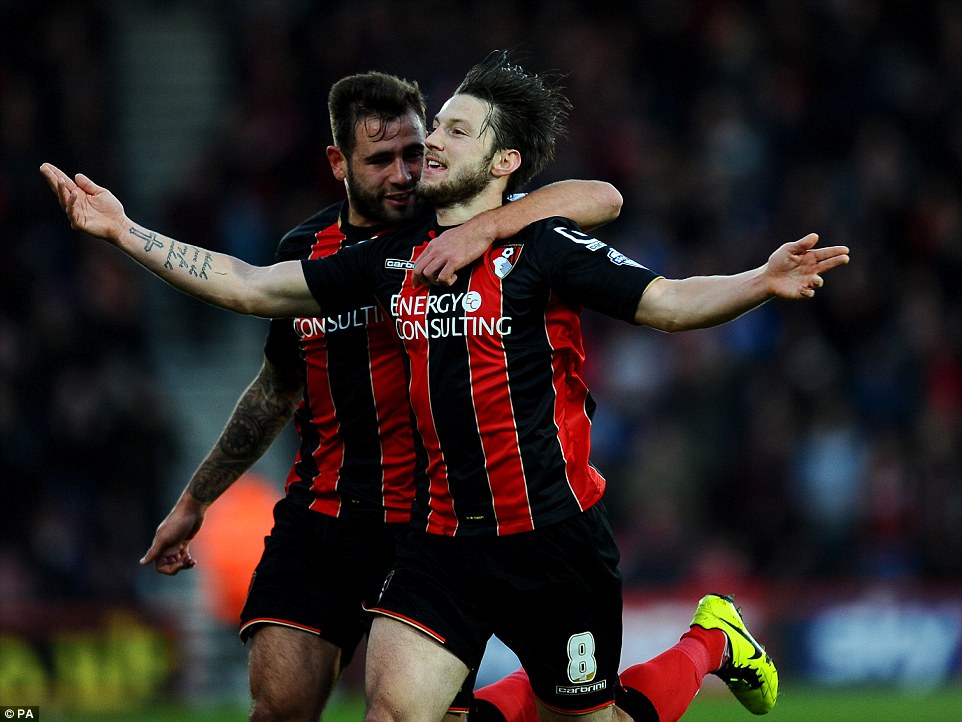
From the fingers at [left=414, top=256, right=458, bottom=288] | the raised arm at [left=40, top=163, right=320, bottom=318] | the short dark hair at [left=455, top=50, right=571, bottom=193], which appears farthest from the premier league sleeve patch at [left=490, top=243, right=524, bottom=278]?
the raised arm at [left=40, top=163, right=320, bottom=318]

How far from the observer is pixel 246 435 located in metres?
5.91

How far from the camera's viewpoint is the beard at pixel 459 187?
497cm

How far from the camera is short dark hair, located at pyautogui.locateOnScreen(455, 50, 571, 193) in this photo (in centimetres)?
507

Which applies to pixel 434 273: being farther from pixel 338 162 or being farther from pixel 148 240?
pixel 338 162

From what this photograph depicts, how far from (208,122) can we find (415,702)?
38.5 ft

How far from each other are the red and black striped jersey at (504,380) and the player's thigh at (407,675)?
376 mm

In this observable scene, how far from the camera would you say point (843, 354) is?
1303cm

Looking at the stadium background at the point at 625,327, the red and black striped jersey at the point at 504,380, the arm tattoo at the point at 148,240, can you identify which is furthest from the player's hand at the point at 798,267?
the stadium background at the point at 625,327

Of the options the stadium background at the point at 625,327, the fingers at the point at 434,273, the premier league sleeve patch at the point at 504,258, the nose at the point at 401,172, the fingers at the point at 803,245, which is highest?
the stadium background at the point at 625,327

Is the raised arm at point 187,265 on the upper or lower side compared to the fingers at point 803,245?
upper

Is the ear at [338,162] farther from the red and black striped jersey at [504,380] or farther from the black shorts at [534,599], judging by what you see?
the black shorts at [534,599]

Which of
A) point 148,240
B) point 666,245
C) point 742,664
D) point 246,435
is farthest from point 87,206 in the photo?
point 666,245

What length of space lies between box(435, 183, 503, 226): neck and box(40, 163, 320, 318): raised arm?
1.77 ft

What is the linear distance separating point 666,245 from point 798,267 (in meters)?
9.25
